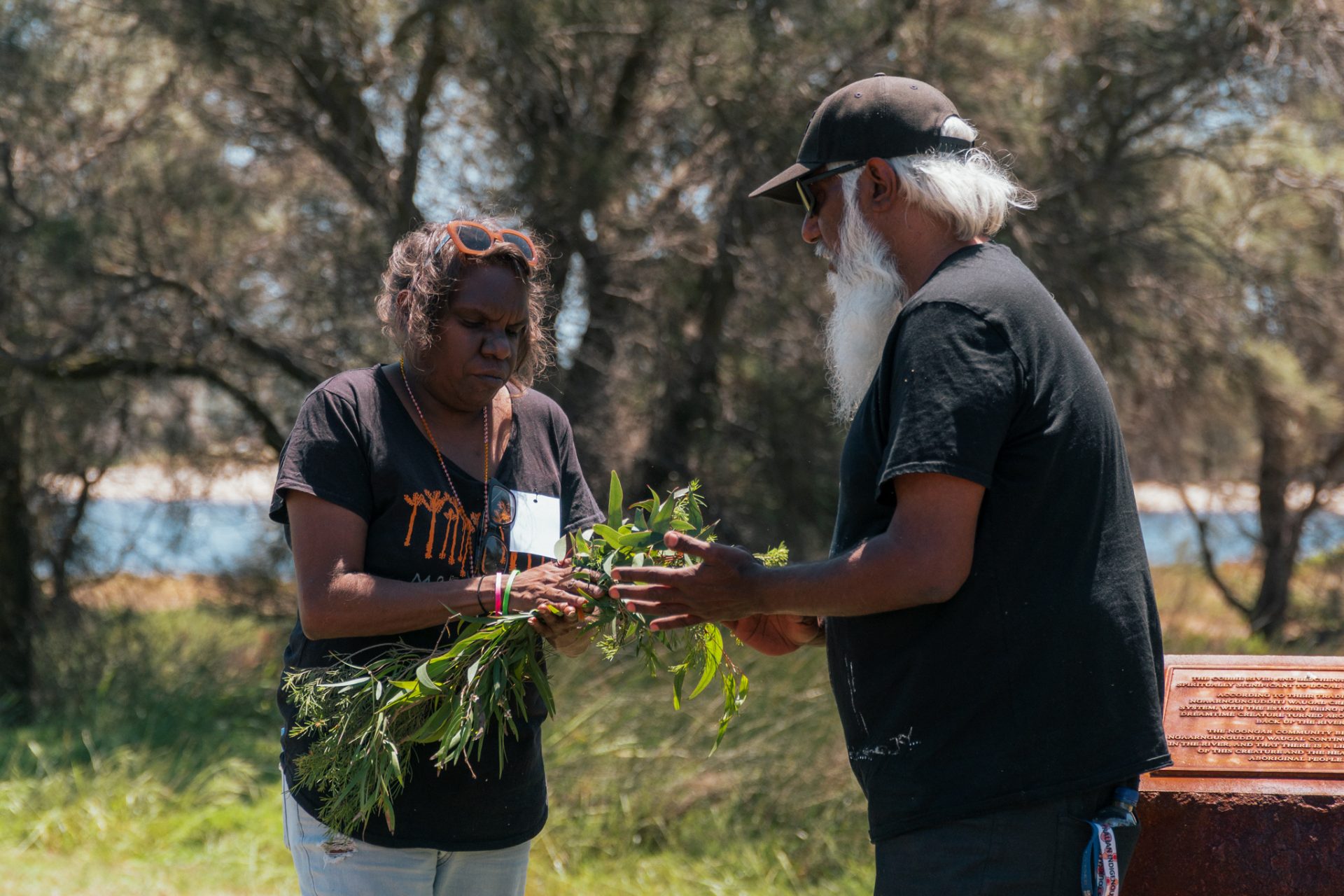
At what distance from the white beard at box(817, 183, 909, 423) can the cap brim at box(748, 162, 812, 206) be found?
9 cm

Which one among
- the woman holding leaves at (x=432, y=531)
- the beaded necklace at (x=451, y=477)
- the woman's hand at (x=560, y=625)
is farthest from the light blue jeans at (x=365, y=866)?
the beaded necklace at (x=451, y=477)

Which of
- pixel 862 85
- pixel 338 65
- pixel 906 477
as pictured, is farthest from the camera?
pixel 338 65

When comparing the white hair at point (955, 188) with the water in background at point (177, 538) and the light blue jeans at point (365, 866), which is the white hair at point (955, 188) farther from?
the water in background at point (177, 538)

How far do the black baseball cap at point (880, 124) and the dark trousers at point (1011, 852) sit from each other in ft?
3.56

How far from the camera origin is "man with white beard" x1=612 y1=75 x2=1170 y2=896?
177cm

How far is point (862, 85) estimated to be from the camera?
2086 millimetres

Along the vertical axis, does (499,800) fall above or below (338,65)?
below

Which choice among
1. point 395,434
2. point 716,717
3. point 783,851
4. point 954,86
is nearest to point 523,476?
point 395,434

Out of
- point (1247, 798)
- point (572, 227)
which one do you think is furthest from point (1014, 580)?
point (572, 227)

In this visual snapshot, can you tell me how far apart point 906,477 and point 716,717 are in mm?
4189

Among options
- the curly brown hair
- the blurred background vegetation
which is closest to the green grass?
the blurred background vegetation

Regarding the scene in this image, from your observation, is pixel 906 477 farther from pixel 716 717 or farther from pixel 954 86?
pixel 954 86

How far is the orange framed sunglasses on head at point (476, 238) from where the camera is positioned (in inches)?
93.8

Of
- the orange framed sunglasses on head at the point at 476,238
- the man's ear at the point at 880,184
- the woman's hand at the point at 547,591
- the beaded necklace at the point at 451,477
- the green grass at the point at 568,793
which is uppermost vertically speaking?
the man's ear at the point at 880,184
